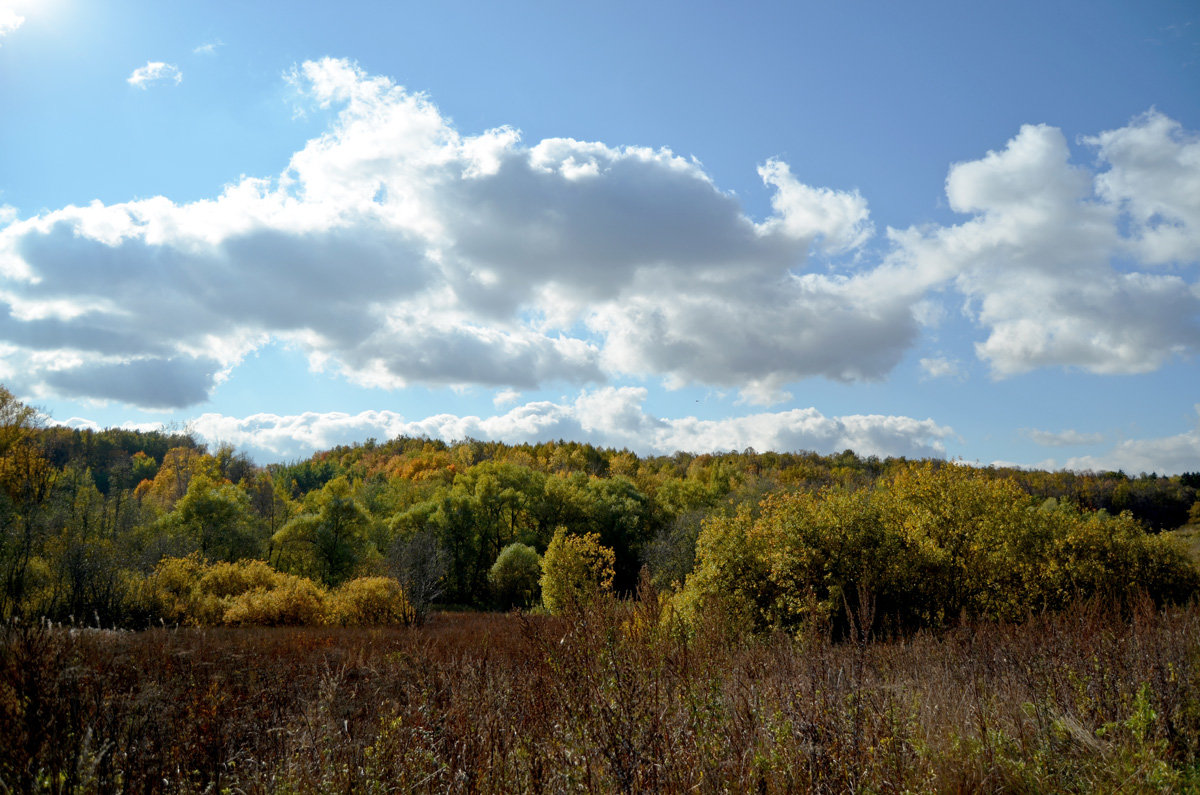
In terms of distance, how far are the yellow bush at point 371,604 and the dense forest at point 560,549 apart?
111 millimetres

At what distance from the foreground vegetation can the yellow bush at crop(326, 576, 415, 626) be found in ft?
73.6

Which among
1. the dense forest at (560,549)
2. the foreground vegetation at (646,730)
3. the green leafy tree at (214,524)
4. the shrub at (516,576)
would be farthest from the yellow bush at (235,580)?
the foreground vegetation at (646,730)

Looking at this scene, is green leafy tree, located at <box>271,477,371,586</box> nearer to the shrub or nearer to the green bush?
the shrub

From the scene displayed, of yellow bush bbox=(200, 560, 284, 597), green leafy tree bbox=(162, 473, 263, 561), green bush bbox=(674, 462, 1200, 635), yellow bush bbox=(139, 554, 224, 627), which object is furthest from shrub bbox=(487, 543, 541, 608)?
green bush bbox=(674, 462, 1200, 635)

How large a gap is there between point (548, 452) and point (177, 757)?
4535 inches

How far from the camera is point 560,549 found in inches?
1615

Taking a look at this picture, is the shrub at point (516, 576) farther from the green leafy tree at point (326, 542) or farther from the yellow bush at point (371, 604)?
the yellow bush at point (371, 604)

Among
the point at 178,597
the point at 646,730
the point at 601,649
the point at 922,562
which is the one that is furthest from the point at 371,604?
the point at 646,730

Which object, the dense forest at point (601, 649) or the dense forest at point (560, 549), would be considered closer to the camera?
the dense forest at point (601, 649)

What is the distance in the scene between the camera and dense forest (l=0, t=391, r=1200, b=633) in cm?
1947

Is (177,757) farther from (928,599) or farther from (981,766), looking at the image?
(928,599)

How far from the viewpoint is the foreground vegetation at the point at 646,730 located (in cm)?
385

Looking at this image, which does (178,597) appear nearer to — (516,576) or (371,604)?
(371,604)

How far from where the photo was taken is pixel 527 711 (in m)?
6.02
